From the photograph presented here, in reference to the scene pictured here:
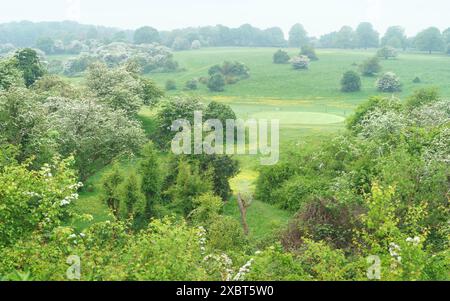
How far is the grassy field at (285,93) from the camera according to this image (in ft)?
135

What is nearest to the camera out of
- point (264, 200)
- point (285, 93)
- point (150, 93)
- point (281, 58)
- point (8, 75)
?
point (264, 200)

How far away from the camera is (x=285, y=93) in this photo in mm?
109875

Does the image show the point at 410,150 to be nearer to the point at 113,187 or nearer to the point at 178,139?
the point at 178,139

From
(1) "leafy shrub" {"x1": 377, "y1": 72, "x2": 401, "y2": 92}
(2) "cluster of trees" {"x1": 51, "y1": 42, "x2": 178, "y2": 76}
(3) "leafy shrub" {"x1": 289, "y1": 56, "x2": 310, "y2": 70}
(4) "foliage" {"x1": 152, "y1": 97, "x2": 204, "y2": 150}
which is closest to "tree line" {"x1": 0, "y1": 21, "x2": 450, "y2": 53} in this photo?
(2) "cluster of trees" {"x1": 51, "y1": 42, "x2": 178, "y2": 76}

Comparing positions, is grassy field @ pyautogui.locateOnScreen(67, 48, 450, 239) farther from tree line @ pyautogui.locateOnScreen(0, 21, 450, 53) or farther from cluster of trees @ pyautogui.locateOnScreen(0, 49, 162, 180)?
tree line @ pyautogui.locateOnScreen(0, 21, 450, 53)

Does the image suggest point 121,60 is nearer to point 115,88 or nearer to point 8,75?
point 8,75

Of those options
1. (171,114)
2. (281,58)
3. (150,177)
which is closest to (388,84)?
(281,58)

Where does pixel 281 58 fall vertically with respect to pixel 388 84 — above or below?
above

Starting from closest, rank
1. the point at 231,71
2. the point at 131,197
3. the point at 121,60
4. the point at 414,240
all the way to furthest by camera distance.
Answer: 1. the point at 414,240
2. the point at 131,197
3. the point at 231,71
4. the point at 121,60

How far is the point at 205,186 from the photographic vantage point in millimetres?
34906

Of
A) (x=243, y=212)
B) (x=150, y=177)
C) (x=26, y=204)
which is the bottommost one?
(x=243, y=212)

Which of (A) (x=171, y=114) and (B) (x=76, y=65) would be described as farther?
(B) (x=76, y=65)

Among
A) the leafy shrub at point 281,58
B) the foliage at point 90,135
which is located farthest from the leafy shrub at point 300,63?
the foliage at point 90,135
